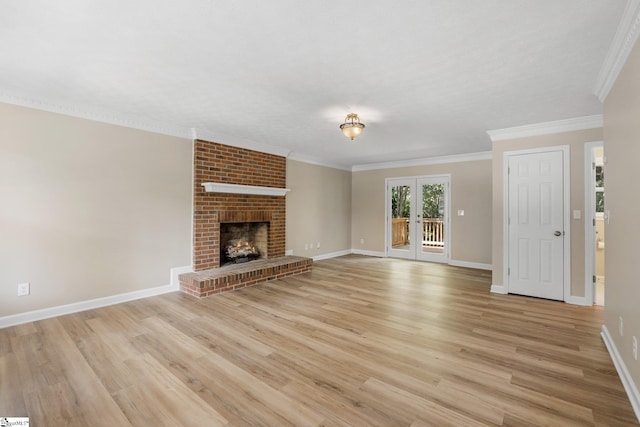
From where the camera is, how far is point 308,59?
2352 mm

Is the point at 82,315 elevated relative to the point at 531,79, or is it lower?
lower

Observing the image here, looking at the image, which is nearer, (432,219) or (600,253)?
(600,253)

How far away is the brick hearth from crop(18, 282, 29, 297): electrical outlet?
1.61 metres

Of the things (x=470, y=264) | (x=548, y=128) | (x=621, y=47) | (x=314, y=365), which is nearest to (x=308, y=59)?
(x=621, y=47)

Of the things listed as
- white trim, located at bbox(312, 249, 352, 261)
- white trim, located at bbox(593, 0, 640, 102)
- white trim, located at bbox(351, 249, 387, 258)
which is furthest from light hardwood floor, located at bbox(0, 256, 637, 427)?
white trim, located at bbox(351, 249, 387, 258)

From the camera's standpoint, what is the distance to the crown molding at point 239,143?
4.50 meters

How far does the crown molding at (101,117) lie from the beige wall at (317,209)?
2.46 m

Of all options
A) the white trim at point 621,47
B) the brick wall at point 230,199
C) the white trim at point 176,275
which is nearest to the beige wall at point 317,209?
the brick wall at point 230,199

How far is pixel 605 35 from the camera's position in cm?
201

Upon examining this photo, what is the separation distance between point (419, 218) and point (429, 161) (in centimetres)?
134

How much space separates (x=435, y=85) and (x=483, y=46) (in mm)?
671

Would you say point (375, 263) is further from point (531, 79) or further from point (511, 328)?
point (531, 79)

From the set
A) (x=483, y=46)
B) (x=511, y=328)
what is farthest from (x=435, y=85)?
(x=511, y=328)

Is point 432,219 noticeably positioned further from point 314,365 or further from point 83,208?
point 83,208
